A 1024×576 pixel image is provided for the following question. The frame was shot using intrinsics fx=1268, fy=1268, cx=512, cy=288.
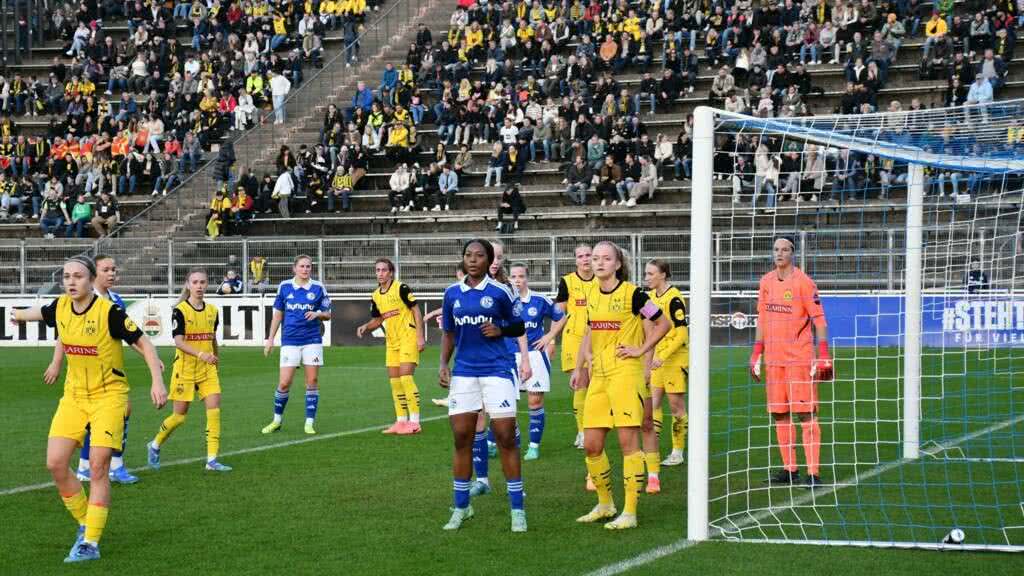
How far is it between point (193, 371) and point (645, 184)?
21.5m

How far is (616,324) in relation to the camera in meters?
9.81

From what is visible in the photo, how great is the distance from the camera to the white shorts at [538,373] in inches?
526

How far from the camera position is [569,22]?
40031 millimetres

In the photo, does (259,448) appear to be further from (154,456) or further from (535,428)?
(535,428)

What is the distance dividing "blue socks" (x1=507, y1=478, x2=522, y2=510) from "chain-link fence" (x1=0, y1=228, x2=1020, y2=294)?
640 inches

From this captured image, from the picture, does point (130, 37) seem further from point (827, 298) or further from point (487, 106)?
point (827, 298)

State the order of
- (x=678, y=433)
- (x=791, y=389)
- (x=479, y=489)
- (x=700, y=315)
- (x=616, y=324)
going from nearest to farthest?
(x=700, y=315) < (x=616, y=324) < (x=479, y=489) < (x=791, y=389) < (x=678, y=433)

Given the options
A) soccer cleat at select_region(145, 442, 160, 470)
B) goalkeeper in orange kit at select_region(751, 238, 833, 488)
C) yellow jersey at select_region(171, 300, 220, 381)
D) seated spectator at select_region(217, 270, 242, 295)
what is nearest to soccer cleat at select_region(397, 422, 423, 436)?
yellow jersey at select_region(171, 300, 220, 381)

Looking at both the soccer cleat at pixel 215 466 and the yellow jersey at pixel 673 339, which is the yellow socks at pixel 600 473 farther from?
the soccer cleat at pixel 215 466

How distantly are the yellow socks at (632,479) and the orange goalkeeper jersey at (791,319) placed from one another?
237 cm

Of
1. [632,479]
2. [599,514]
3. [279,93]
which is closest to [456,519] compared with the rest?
[599,514]

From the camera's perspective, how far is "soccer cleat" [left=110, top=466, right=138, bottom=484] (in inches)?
473

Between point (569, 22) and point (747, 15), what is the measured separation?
233 inches

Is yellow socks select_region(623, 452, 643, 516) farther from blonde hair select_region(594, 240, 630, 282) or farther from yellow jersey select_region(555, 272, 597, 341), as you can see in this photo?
yellow jersey select_region(555, 272, 597, 341)
